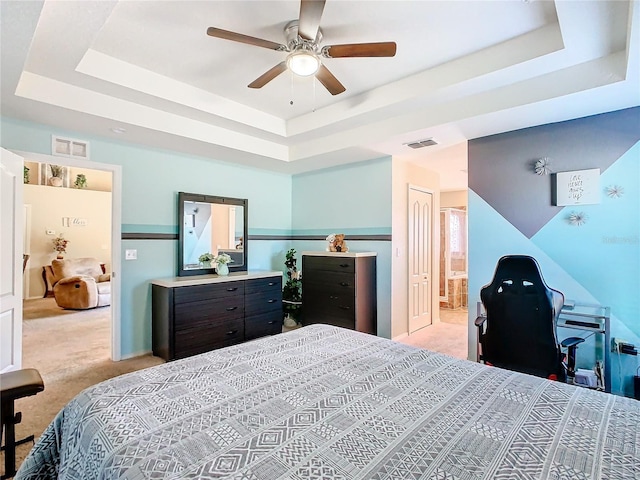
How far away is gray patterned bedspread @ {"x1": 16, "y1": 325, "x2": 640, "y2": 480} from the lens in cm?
90

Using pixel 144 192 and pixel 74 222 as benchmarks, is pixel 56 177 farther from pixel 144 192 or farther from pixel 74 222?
pixel 144 192

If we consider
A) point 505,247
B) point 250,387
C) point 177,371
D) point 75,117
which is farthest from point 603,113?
point 75,117

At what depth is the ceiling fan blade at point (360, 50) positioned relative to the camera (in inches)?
81.4

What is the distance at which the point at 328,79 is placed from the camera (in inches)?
97.5

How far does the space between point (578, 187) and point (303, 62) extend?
2.64 m

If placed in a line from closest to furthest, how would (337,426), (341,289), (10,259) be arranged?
1. (337,426)
2. (10,259)
3. (341,289)

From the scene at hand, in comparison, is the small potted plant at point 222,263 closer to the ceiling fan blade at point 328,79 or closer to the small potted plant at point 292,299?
the small potted plant at point 292,299

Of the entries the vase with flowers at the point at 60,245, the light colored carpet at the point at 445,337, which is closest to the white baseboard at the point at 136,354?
the light colored carpet at the point at 445,337

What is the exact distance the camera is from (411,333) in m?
4.64

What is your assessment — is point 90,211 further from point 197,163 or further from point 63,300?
point 197,163

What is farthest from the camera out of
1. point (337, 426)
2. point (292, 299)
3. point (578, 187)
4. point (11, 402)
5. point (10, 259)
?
point (292, 299)

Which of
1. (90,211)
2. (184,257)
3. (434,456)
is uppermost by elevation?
(90,211)

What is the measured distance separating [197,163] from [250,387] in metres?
3.59

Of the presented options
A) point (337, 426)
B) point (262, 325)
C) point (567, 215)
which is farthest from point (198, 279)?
point (567, 215)
